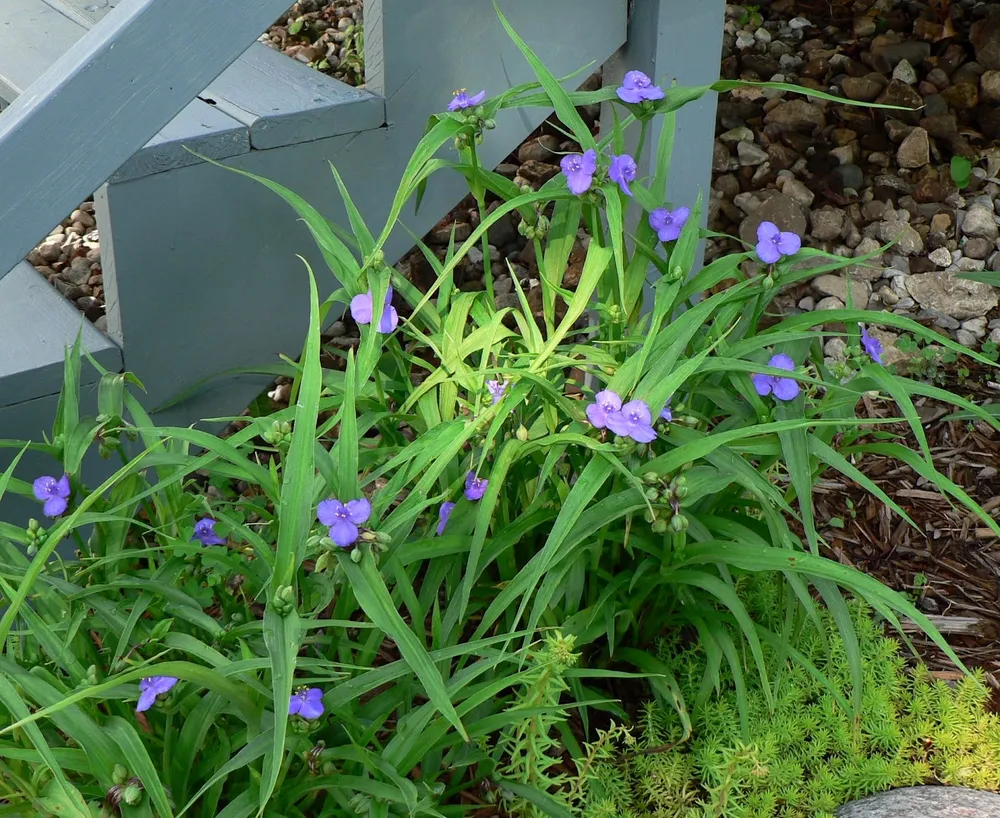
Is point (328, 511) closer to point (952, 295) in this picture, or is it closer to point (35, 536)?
point (35, 536)

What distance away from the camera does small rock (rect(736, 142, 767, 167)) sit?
2.89 metres

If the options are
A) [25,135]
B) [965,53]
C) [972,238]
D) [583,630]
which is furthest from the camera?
[965,53]

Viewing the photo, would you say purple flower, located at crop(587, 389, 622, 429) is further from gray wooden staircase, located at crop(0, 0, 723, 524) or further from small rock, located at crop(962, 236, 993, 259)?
small rock, located at crop(962, 236, 993, 259)

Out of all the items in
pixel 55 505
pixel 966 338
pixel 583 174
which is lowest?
pixel 966 338

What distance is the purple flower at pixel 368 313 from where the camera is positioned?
1.37m

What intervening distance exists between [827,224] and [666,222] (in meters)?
1.28

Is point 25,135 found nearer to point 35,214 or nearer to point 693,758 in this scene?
point 35,214

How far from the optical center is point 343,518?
1.02 meters

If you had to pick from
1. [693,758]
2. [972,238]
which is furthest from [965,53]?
[693,758]

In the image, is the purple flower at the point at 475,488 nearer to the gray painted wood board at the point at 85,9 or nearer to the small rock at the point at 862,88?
the gray painted wood board at the point at 85,9

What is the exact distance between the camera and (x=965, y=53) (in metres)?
3.14

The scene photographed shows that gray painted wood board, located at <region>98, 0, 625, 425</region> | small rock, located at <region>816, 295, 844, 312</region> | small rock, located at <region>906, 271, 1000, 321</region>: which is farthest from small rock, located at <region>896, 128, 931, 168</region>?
gray painted wood board, located at <region>98, 0, 625, 425</region>

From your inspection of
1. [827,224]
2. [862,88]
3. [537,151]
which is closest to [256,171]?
[537,151]

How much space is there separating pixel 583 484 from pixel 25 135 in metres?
0.80
